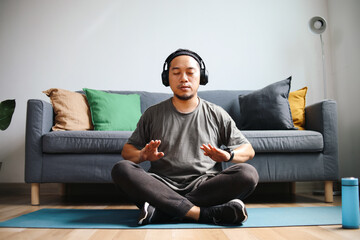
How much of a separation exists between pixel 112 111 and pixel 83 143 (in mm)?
459

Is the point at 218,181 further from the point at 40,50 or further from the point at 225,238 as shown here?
the point at 40,50

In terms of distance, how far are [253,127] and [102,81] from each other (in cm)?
152

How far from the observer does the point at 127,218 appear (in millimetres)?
1666

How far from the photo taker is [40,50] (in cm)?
316

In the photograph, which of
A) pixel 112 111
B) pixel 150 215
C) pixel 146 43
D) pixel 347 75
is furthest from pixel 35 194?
pixel 347 75

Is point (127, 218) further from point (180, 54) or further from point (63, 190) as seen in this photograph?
point (63, 190)

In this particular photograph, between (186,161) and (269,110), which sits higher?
(269,110)

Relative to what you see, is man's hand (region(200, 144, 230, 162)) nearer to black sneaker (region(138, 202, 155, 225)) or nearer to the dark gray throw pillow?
black sneaker (region(138, 202, 155, 225))

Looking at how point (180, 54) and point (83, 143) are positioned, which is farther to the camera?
point (83, 143)

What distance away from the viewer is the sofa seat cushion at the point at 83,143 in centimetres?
221

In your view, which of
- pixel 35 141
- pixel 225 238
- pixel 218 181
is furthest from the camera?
pixel 35 141

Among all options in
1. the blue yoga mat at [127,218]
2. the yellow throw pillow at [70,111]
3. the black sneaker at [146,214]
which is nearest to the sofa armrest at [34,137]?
the yellow throw pillow at [70,111]

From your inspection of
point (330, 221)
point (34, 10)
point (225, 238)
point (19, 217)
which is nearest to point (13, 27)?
point (34, 10)

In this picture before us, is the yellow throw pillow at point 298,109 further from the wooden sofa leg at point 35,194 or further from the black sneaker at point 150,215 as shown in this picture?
the wooden sofa leg at point 35,194
